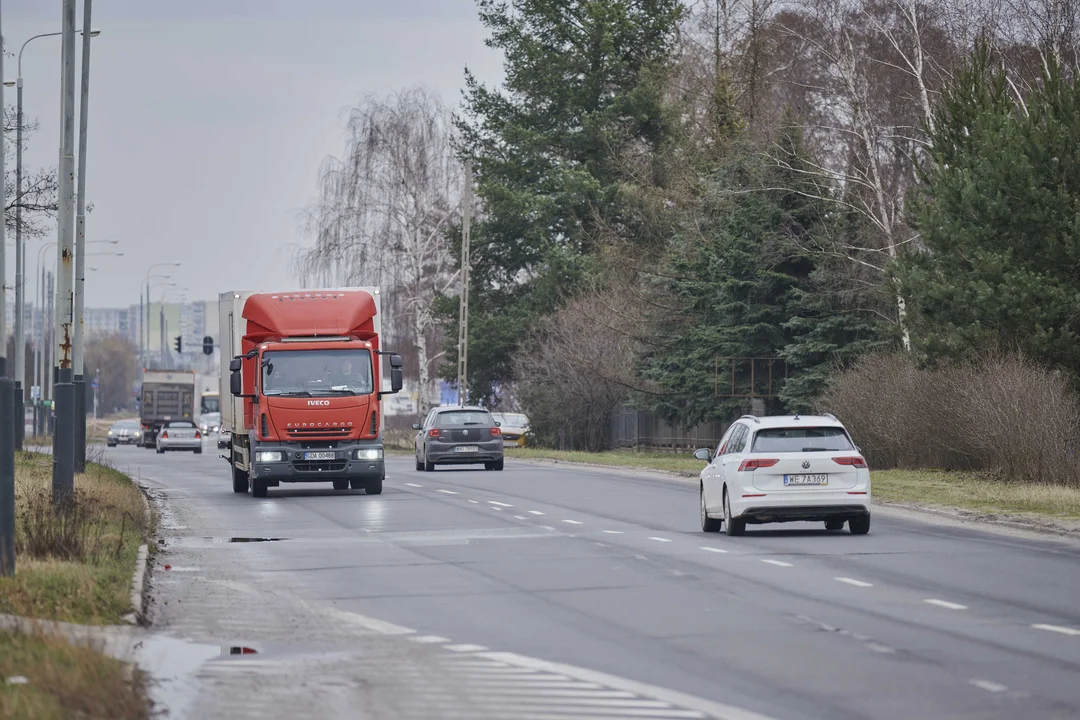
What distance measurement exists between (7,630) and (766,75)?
53.4 meters

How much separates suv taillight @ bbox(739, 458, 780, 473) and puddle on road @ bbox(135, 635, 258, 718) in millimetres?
10512

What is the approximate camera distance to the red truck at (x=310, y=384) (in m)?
32.2

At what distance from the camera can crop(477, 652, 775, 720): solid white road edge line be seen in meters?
9.13

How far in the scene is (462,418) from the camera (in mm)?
45719

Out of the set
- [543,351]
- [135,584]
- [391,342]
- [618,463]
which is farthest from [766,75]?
[135,584]

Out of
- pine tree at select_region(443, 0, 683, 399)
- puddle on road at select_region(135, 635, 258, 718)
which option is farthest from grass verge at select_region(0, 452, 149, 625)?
pine tree at select_region(443, 0, 683, 399)

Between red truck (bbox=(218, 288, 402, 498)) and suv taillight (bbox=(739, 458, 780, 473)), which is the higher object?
red truck (bbox=(218, 288, 402, 498))

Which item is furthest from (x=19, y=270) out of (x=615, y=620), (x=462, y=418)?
(x=615, y=620)

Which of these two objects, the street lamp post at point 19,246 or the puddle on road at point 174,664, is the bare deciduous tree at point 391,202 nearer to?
the street lamp post at point 19,246

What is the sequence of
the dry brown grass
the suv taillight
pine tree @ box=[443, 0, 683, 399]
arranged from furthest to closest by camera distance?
pine tree @ box=[443, 0, 683, 399] → the dry brown grass → the suv taillight

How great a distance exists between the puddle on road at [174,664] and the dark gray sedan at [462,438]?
108ft

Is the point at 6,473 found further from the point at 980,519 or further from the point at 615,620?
the point at 980,519

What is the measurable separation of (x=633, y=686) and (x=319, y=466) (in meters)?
22.9

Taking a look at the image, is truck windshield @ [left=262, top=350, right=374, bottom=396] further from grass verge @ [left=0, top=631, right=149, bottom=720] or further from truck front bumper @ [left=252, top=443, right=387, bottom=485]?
grass verge @ [left=0, top=631, right=149, bottom=720]
